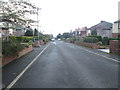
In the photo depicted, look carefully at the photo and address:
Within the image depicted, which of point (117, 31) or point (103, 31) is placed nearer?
point (117, 31)

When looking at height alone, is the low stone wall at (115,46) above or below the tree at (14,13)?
below

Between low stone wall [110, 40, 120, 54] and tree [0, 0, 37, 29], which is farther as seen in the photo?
low stone wall [110, 40, 120, 54]

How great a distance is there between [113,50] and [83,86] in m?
13.2

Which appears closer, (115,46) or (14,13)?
(14,13)

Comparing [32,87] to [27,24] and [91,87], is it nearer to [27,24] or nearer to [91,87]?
[91,87]

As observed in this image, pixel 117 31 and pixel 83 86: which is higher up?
pixel 117 31

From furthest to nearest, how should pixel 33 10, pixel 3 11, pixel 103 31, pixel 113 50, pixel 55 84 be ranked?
pixel 103 31 < pixel 113 50 < pixel 33 10 < pixel 3 11 < pixel 55 84

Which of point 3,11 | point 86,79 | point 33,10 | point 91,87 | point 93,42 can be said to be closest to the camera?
point 91,87

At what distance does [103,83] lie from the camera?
5914 mm

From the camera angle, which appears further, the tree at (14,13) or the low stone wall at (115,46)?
the low stone wall at (115,46)

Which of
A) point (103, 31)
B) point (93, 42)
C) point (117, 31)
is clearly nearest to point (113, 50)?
point (93, 42)

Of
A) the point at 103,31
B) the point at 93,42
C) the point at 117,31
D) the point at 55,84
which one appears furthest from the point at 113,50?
the point at 103,31

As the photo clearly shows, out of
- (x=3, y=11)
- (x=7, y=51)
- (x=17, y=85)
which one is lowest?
(x=17, y=85)

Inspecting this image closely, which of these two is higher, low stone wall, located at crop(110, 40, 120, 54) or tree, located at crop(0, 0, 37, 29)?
tree, located at crop(0, 0, 37, 29)
